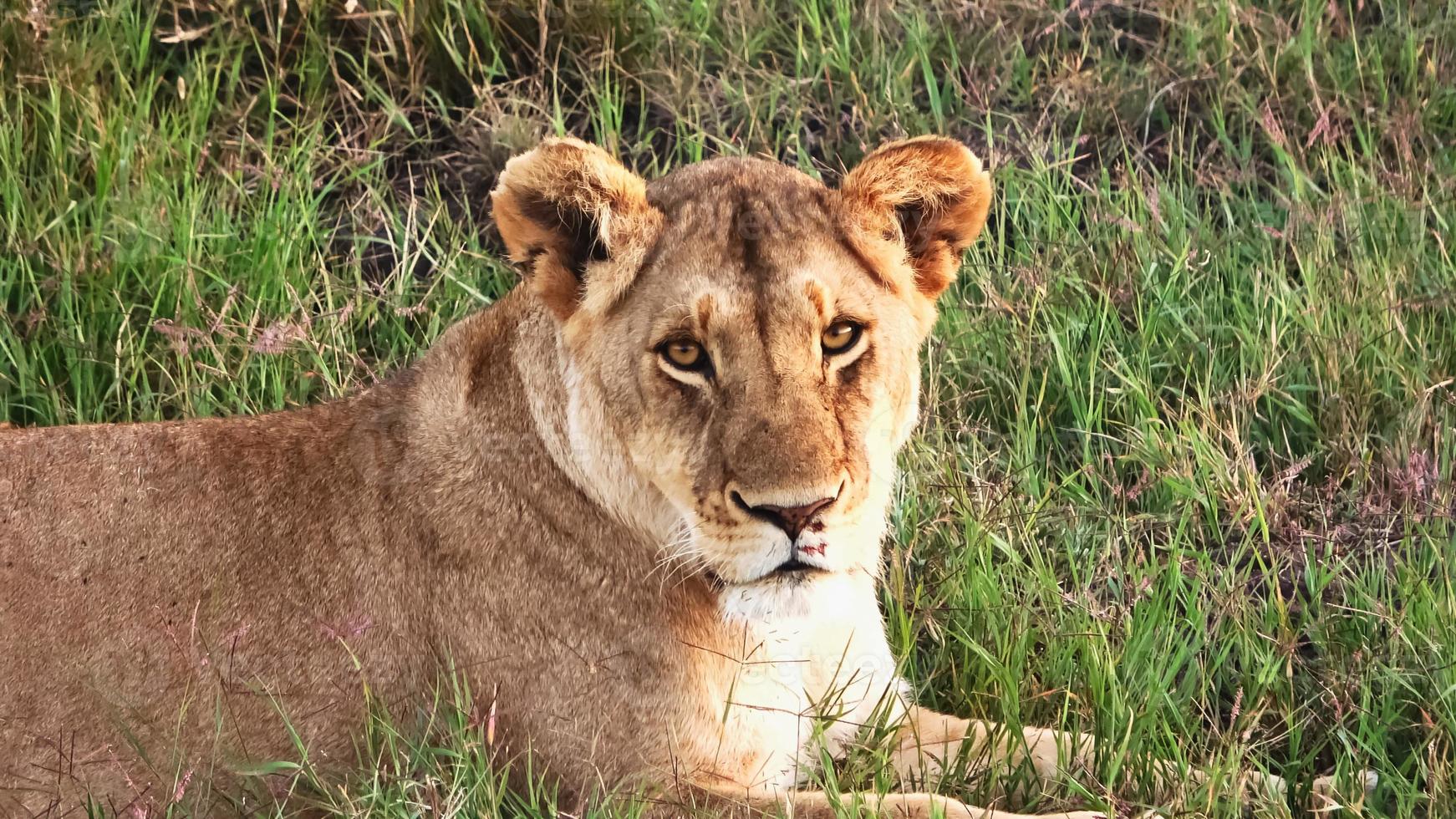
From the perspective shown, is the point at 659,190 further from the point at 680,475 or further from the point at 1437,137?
the point at 1437,137

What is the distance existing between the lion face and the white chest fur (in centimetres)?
11

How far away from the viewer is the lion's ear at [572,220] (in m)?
3.11

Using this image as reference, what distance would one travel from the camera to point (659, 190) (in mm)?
3287

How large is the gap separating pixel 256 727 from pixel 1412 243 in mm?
3248

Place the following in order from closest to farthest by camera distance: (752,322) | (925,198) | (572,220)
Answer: (752,322), (572,220), (925,198)

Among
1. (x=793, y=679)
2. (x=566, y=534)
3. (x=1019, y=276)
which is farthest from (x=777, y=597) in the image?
(x=1019, y=276)

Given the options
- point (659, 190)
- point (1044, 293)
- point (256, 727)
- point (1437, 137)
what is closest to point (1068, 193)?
point (1044, 293)

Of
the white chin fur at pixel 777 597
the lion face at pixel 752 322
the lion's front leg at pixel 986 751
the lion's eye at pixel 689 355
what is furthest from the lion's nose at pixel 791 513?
the lion's front leg at pixel 986 751

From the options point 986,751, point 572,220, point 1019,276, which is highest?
point 572,220

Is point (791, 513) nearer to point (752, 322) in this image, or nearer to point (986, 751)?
point (752, 322)

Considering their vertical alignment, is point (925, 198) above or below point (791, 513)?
above

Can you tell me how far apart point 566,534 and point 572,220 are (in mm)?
590

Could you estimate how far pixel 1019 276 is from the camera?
4.75m

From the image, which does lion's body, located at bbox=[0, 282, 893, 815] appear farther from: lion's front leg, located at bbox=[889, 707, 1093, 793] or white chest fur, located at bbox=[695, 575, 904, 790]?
lion's front leg, located at bbox=[889, 707, 1093, 793]
